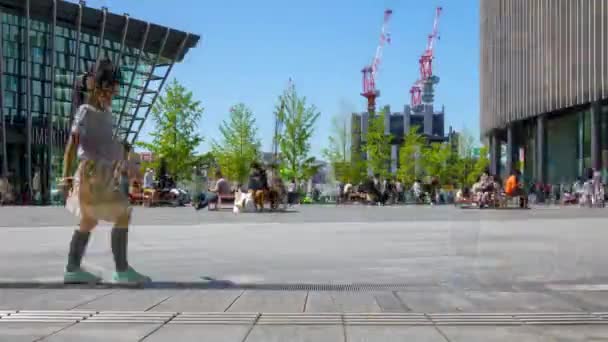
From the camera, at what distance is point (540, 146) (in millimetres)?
56500

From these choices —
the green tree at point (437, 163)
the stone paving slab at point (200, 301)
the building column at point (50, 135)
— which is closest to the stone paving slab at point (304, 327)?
the stone paving slab at point (200, 301)

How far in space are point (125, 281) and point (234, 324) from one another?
1.97m

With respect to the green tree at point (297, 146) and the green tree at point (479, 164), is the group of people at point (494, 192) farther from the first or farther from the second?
the green tree at point (479, 164)

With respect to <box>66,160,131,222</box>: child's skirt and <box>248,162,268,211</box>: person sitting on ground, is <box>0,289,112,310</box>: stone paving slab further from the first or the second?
<box>248,162,268,211</box>: person sitting on ground

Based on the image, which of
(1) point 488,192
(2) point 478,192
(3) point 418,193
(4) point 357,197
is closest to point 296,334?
(1) point 488,192

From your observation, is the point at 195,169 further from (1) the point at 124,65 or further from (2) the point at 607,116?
(2) the point at 607,116

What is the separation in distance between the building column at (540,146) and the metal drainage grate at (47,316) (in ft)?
176

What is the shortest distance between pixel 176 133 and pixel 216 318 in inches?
1841

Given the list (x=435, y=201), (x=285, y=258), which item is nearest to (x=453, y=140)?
(x=435, y=201)

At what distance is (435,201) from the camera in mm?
44062

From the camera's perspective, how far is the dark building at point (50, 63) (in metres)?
51.9

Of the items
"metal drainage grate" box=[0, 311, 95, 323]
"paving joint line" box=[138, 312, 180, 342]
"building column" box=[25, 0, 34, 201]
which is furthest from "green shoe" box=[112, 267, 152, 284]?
"building column" box=[25, 0, 34, 201]

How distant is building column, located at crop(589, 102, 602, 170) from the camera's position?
1885 inches

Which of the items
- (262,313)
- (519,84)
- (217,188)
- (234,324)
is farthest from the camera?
(519,84)
